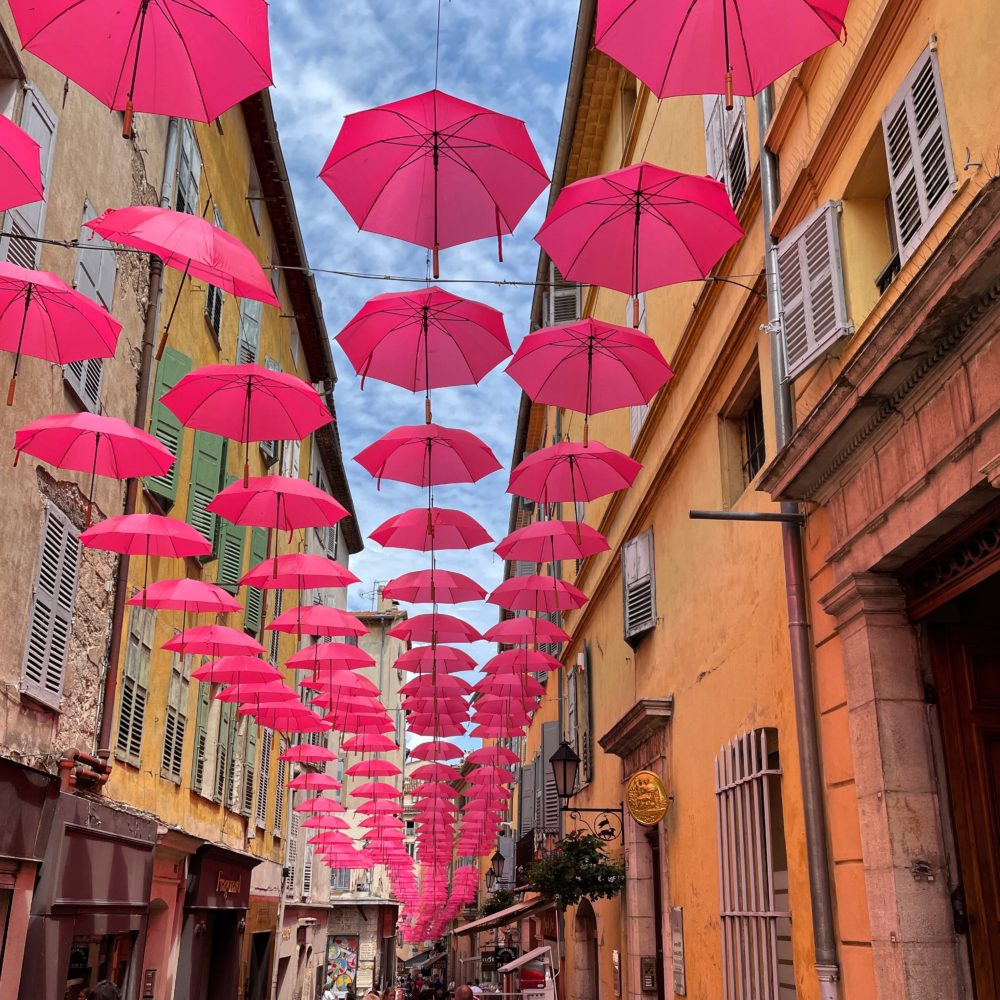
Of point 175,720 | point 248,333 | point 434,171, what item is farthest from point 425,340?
point 248,333

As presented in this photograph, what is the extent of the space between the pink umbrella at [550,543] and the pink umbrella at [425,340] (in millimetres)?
3655

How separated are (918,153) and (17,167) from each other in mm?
5325

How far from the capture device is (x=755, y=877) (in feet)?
27.5

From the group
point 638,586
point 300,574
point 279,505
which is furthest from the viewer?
Answer: point 300,574

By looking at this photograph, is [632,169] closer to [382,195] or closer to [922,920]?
[382,195]

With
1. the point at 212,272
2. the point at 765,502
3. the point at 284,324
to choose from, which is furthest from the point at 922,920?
the point at 284,324

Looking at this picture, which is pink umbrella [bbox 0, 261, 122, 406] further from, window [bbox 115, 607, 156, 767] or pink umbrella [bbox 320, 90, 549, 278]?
window [bbox 115, 607, 156, 767]

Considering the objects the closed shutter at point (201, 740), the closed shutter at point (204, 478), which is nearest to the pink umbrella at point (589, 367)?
the closed shutter at point (204, 478)

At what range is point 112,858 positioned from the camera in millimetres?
12211

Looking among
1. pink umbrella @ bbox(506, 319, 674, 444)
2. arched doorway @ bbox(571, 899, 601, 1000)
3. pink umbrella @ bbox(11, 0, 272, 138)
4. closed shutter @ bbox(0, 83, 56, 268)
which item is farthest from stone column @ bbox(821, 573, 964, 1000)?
arched doorway @ bbox(571, 899, 601, 1000)

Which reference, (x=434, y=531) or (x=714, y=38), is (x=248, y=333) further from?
(x=714, y=38)

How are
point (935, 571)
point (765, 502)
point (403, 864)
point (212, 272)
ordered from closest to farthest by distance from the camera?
point (935, 571)
point (212, 272)
point (765, 502)
point (403, 864)

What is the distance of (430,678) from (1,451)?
12515 millimetres

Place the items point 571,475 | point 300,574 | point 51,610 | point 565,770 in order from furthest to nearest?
point 565,770, point 300,574, point 571,475, point 51,610
